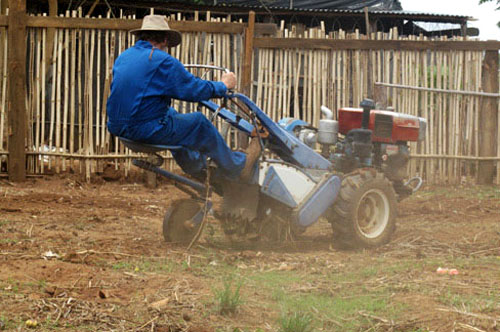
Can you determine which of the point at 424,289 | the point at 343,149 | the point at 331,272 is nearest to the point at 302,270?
the point at 331,272

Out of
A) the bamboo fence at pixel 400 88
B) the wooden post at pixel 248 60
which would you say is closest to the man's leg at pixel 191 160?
the wooden post at pixel 248 60

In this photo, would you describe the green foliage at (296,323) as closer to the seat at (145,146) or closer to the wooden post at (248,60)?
the seat at (145,146)

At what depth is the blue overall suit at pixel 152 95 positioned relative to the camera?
5582 millimetres

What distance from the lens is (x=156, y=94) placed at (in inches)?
220

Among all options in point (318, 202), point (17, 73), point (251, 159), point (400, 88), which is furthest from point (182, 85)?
point (400, 88)

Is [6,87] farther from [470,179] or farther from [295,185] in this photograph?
[470,179]

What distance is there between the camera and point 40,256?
5387mm

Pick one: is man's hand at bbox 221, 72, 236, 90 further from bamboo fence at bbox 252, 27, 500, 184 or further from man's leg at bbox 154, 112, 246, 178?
bamboo fence at bbox 252, 27, 500, 184

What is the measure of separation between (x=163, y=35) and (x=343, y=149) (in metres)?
2.12

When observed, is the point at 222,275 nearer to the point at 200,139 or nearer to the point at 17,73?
the point at 200,139

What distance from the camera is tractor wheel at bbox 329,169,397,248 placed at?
6574 mm

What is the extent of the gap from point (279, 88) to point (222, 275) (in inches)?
216

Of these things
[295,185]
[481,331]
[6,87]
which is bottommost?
[481,331]

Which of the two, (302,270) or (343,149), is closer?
(302,270)
